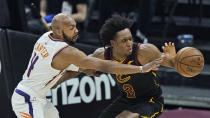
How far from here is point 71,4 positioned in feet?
23.1

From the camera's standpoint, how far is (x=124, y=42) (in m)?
4.66

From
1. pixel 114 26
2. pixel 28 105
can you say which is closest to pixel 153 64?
pixel 114 26

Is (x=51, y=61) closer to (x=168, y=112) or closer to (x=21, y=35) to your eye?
(x=21, y=35)

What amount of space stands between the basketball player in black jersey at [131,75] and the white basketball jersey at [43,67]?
25.0 inches

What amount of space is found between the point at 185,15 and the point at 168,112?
3186 millimetres

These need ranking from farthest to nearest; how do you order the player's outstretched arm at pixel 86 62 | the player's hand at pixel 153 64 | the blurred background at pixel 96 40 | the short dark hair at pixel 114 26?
the blurred background at pixel 96 40 < the short dark hair at pixel 114 26 < the player's outstretched arm at pixel 86 62 < the player's hand at pixel 153 64

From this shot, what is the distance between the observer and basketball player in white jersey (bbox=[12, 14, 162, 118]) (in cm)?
438

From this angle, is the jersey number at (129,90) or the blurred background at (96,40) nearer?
the jersey number at (129,90)

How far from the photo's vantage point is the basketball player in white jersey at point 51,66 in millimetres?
4383

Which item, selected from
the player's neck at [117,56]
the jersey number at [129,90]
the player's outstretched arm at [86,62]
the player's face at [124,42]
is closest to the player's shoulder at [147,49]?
the player's face at [124,42]

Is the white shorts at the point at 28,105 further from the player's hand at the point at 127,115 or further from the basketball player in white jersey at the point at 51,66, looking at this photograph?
the player's hand at the point at 127,115

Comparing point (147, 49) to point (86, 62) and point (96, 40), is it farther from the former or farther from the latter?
point (96, 40)

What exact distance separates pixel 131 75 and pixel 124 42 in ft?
1.30

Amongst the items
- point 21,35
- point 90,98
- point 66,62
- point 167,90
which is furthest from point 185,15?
point 66,62
